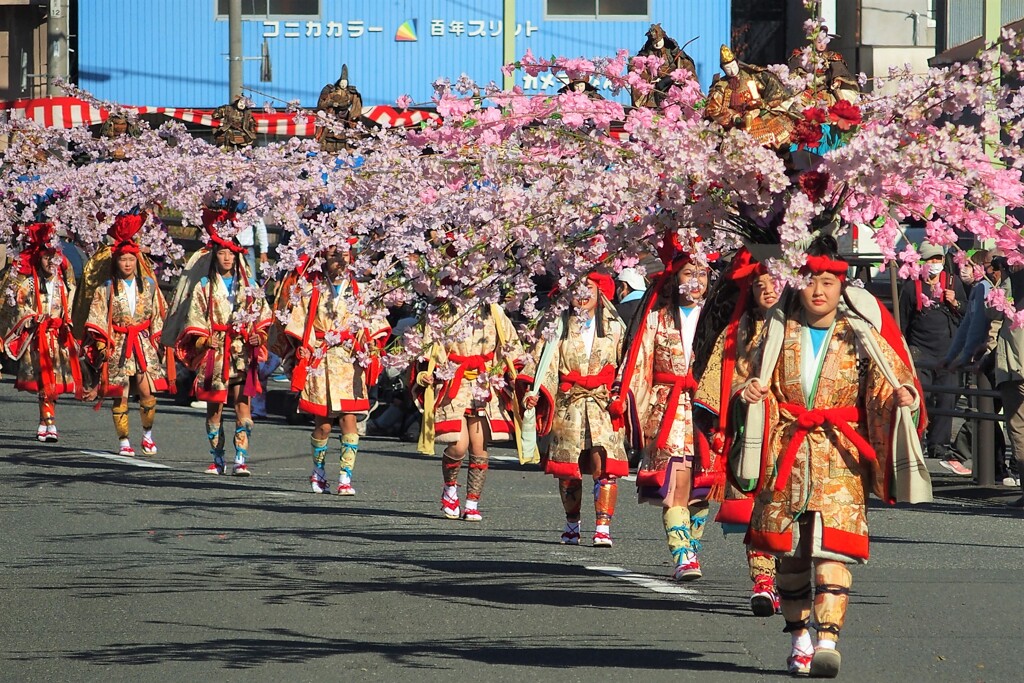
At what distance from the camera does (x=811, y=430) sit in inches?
288

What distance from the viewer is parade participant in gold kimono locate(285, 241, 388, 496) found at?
14.0m

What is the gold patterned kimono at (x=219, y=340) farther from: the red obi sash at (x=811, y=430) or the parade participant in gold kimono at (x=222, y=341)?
the red obi sash at (x=811, y=430)

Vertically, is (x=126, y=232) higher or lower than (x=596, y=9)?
lower

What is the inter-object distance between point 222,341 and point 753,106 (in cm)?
908

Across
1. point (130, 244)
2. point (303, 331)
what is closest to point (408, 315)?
point (130, 244)

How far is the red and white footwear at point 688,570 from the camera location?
9578mm

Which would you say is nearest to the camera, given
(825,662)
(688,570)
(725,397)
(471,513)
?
(825,662)

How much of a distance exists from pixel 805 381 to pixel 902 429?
0.41 m

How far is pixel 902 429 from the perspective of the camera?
7184 millimetres

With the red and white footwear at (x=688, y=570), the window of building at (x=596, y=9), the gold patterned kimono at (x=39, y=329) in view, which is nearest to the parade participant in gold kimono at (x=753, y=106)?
the red and white footwear at (x=688, y=570)

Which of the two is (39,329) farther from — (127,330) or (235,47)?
(235,47)

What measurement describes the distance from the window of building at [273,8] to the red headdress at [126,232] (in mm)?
19110

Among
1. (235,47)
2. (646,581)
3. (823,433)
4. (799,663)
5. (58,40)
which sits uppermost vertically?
(58,40)

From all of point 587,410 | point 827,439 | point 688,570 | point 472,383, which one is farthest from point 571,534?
point 827,439
